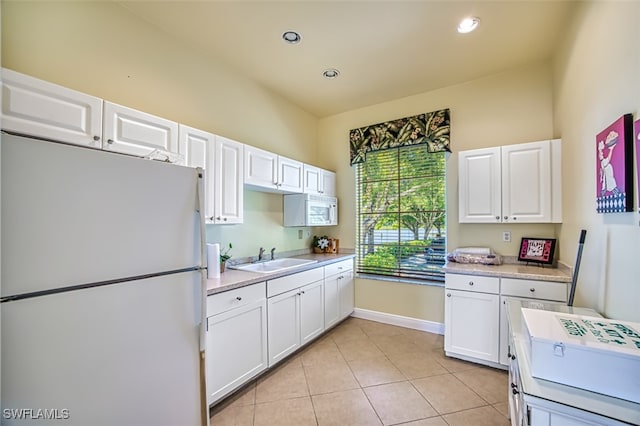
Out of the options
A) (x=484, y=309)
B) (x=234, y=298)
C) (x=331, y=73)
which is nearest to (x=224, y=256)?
(x=234, y=298)

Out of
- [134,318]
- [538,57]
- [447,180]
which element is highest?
[538,57]

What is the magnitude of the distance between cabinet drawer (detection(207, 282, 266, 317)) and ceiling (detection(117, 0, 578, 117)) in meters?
2.18

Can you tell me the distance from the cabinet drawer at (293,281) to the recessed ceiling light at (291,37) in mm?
2179

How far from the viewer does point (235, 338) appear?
208 centimetres

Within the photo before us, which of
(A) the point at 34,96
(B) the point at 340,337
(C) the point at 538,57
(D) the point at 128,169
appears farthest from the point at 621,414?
(C) the point at 538,57

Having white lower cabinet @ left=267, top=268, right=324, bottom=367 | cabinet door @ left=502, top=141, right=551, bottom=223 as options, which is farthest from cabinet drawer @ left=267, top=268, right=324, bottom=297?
cabinet door @ left=502, top=141, right=551, bottom=223

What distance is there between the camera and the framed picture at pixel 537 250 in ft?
8.49

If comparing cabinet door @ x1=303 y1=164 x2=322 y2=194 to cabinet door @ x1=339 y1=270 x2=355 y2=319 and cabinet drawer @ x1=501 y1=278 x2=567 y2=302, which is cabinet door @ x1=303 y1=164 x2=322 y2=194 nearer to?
cabinet door @ x1=339 y1=270 x2=355 y2=319

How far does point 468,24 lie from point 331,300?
307 centimetres

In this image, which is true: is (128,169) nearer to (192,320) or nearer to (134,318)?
(134,318)

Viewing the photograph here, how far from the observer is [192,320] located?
147 cm

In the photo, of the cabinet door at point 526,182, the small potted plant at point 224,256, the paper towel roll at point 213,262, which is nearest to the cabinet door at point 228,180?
the paper towel roll at point 213,262

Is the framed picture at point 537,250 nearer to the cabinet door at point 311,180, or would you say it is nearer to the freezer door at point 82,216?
the cabinet door at point 311,180

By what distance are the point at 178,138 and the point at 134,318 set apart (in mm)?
1376
